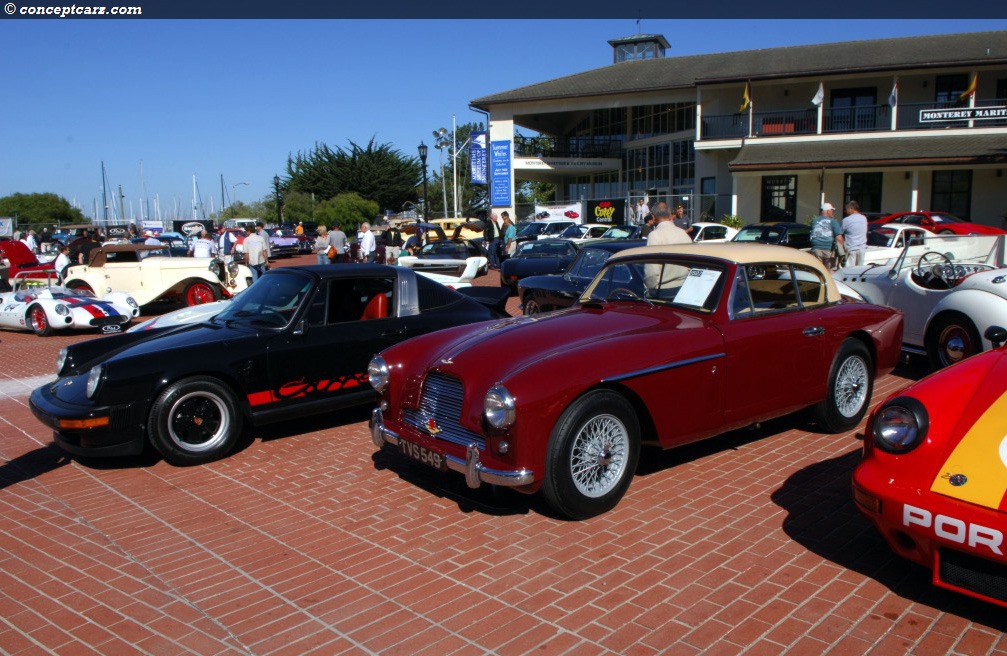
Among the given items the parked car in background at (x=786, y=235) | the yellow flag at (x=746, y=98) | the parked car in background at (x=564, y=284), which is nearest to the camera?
the parked car in background at (x=564, y=284)

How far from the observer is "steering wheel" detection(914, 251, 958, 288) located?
8.12 meters

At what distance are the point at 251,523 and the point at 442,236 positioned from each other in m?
26.1

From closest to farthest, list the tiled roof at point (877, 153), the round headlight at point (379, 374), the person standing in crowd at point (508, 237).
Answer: the round headlight at point (379, 374) < the person standing in crowd at point (508, 237) < the tiled roof at point (877, 153)

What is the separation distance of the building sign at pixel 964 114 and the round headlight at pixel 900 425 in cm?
3109

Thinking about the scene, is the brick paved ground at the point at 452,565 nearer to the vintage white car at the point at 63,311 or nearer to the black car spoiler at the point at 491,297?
the black car spoiler at the point at 491,297

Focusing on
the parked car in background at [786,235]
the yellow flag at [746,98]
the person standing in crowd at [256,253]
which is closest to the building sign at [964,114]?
the yellow flag at [746,98]

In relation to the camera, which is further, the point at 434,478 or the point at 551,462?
the point at 434,478

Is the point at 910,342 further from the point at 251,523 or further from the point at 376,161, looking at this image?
the point at 376,161

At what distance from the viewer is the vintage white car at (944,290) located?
7.29m

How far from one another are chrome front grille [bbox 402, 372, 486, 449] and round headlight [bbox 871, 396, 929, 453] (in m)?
2.05

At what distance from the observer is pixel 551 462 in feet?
14.2

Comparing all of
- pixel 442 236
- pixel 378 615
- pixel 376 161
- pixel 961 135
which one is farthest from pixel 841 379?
pixel 376 161

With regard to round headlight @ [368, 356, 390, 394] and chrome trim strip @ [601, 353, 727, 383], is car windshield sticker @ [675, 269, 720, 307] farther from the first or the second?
round headlight @ [368, 356, 390, 394]

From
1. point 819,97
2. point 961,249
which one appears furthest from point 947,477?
point 819,97
